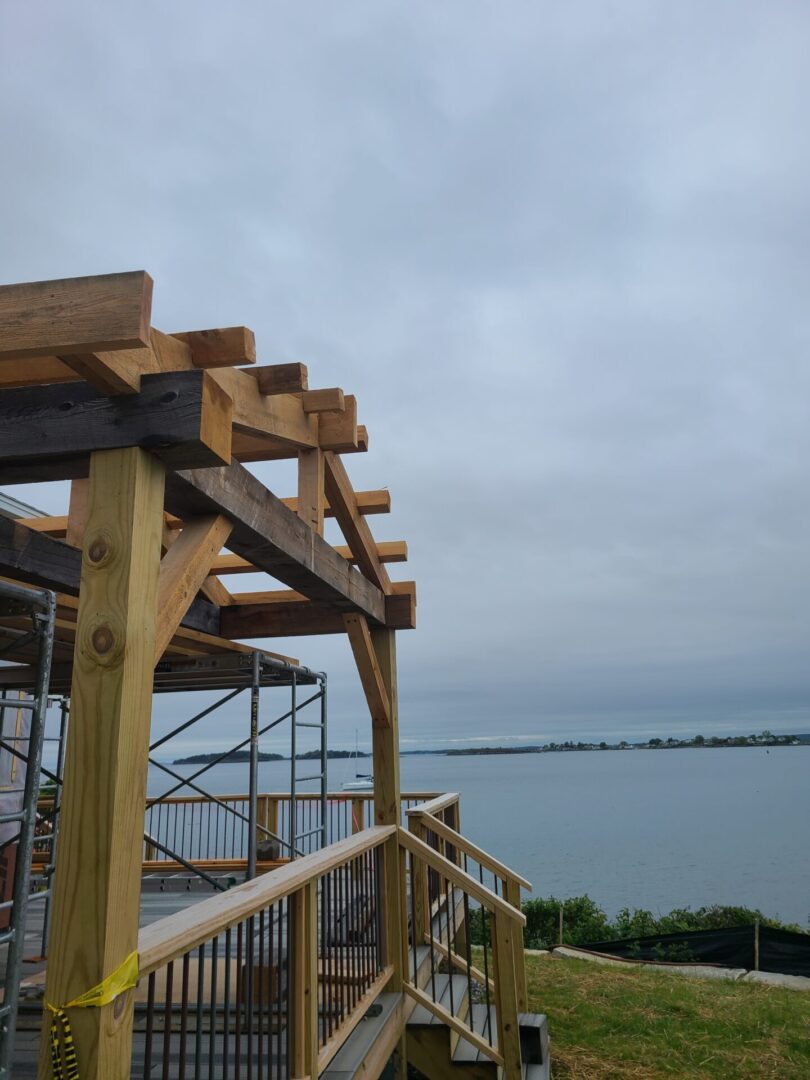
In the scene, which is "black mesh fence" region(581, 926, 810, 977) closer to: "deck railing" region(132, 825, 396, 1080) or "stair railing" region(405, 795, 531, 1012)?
"stair railing" region(405, 795, 531, 1012)

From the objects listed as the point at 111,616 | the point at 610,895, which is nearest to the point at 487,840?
the point at 610,895

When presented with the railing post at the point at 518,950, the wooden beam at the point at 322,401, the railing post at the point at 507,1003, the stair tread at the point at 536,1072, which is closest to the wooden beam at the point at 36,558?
the wooden beam at the point at 322,401

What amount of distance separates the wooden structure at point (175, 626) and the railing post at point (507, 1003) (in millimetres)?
11

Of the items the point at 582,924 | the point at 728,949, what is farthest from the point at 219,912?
the point at 582,924

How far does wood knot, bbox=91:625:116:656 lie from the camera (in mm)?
2346

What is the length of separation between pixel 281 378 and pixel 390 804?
3669 millimetres

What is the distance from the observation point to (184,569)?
283cm

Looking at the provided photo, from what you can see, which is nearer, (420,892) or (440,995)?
(440,995)

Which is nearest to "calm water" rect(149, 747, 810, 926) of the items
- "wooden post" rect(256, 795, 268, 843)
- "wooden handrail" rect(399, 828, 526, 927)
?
"wooden post" rect(256, 795, 268, 843)

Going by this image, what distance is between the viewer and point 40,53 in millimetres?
9281

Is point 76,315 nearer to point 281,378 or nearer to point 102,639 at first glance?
point 102,639

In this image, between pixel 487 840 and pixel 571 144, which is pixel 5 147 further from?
pixel 487 840

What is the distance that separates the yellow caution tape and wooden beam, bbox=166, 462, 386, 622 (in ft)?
5.22

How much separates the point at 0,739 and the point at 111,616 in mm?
3600
